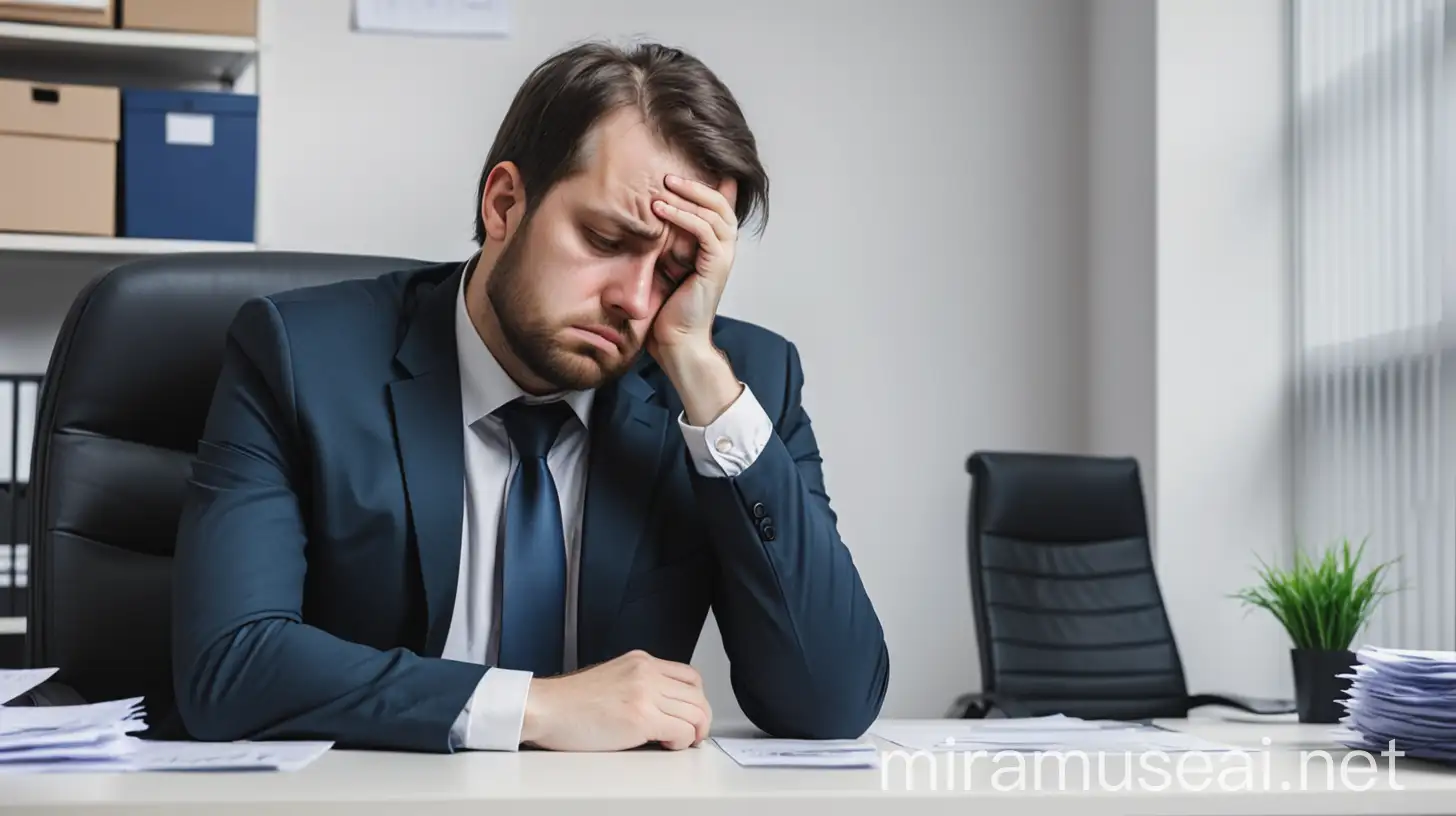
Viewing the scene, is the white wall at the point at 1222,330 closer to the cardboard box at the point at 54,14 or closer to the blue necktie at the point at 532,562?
the blue necktie at the point at 532,562

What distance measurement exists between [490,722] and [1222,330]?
7.46 ft

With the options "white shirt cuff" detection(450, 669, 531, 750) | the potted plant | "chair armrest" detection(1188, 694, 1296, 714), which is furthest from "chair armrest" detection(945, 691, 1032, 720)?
"white shirt cuff" detection(450, 669, 531, 750)

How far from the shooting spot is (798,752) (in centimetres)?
120

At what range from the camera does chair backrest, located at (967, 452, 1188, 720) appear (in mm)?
2729

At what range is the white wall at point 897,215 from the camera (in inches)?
→ 125

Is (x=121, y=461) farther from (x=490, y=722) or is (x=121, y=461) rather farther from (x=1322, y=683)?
(x=1322, y=683)

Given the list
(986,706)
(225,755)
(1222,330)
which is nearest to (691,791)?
(225,755)

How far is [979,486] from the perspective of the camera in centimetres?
277

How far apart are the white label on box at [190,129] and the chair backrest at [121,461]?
1.06 m

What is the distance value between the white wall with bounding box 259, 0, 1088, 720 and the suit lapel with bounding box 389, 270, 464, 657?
5.46 ft

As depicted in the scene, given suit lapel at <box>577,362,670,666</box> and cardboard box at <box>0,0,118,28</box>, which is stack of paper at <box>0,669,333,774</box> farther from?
cardboard box at <box>0,0,118,28</box>

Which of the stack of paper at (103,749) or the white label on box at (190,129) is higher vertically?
the white label on box at (190,129)

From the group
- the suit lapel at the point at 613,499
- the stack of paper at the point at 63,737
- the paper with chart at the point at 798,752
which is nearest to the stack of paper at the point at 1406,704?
the paper with chart at the point at 798,752

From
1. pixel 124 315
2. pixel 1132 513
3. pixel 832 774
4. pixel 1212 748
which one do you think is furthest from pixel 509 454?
pixel 1132 513
